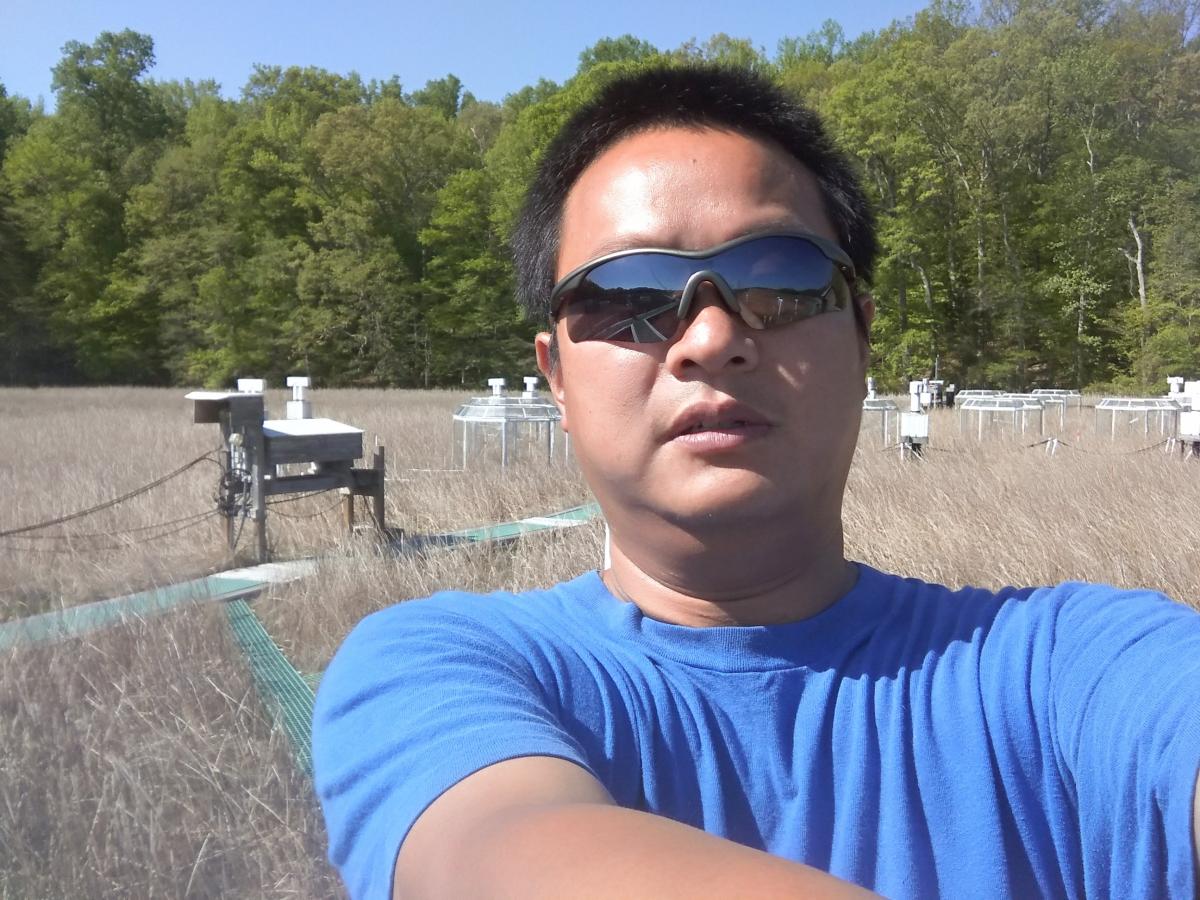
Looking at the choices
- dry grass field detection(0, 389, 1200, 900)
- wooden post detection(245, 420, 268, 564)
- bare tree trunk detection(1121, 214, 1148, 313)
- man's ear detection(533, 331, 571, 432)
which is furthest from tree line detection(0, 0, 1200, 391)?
man's ear detection(533, 331, 571, 432)

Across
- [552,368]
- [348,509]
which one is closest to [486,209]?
[348,509]

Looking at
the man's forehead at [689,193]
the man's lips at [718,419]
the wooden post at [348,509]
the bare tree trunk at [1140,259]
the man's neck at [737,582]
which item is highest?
the bare tree trunk at [1140,259]

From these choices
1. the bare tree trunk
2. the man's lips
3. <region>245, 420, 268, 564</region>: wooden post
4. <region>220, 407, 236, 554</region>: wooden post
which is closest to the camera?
the man's lips

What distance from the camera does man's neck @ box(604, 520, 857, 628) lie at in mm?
1433

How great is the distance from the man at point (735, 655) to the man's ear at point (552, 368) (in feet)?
0.14

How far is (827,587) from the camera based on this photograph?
4.99ft

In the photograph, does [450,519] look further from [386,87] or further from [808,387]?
[386,87]

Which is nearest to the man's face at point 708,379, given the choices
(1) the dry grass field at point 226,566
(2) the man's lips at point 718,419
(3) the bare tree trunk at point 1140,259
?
(2) the man's lips at point 718,419

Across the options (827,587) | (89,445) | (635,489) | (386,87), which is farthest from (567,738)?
(386,87)

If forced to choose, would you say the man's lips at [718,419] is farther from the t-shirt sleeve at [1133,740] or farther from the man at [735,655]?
the t-shirt sleeve at [1133,740]

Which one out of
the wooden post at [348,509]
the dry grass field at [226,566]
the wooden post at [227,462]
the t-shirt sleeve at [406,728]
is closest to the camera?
the t-shirt sleeve at [406,728]

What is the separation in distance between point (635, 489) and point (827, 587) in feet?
1.13

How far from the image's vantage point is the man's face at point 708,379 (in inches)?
53.5

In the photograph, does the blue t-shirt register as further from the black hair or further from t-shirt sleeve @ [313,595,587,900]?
the black hair
